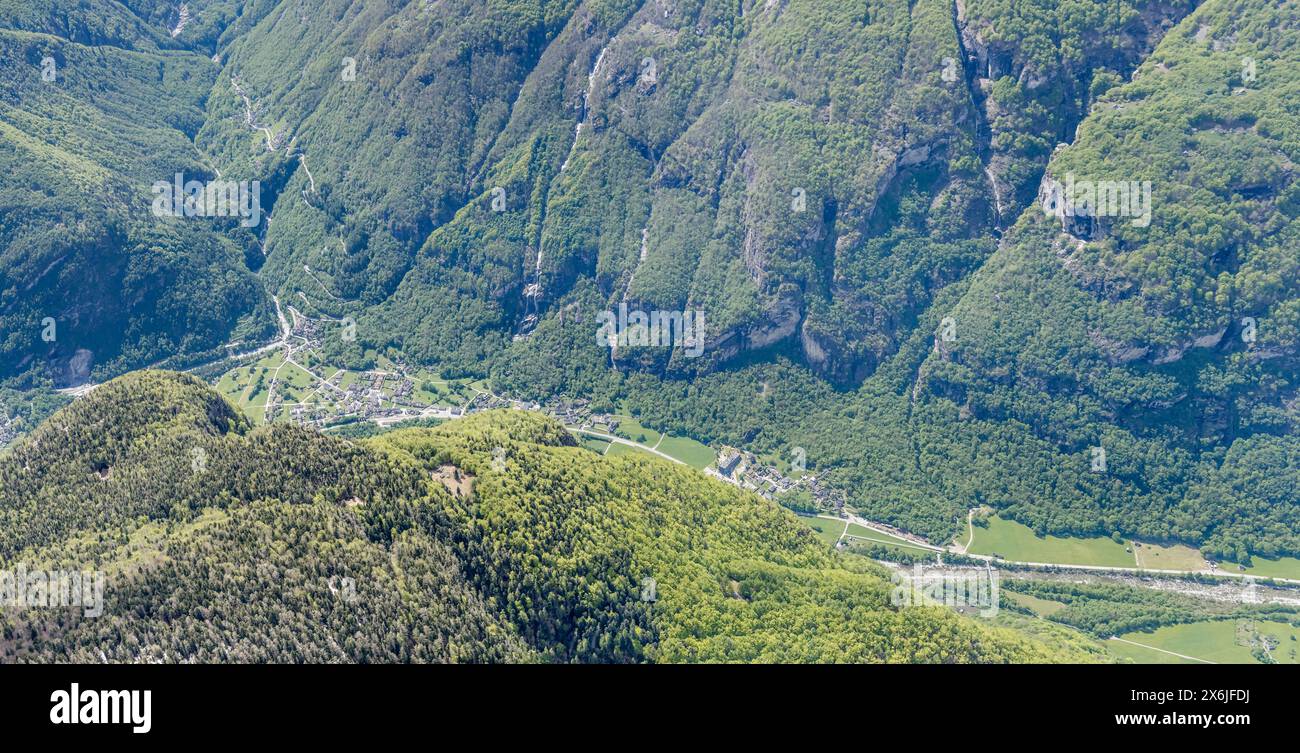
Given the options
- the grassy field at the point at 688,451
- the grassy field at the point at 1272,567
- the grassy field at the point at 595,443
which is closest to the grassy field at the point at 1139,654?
the grassy field at the point at 1272,567

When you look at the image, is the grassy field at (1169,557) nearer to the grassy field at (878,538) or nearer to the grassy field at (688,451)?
the grassy field at (878,538)

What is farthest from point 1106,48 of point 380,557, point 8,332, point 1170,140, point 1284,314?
point 8,332

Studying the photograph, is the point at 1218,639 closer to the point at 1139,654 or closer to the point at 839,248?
the point at 1139,654

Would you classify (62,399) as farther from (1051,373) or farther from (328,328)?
(1051,373)

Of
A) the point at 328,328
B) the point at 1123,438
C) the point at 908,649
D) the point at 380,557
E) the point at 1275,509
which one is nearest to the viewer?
the point at 380,557

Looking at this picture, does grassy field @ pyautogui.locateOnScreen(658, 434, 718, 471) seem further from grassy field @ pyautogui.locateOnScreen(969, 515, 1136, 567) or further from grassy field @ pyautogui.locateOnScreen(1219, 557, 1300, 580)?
grassy field @ pyautogui.locateOnScreen(1219, 557, 1300, 580)

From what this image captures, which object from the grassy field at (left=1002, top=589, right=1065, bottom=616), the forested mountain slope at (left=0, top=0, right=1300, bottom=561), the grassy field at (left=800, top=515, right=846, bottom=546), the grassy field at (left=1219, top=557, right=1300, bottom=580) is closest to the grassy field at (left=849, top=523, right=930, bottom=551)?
the grassy field at (left=800, top=515, right=846, bottom=546)
